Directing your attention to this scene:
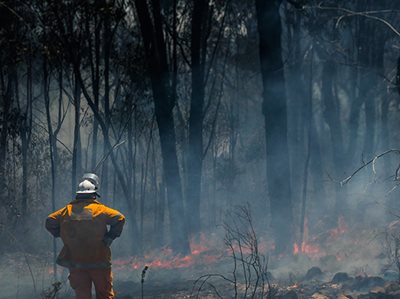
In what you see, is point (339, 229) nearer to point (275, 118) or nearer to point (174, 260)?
point (275, 118)

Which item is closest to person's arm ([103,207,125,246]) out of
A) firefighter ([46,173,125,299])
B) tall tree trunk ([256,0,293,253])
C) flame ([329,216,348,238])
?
firefighter ([46,173,125,299])

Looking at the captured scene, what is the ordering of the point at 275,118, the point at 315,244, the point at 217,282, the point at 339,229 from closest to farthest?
the point at 217,282 → the point at 275,118 → the point at 315,244 → the point at 339,229

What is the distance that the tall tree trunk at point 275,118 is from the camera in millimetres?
13773

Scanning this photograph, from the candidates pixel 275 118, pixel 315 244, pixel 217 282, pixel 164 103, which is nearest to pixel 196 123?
pixel 164 103

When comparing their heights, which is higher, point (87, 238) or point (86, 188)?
point (86, 188)

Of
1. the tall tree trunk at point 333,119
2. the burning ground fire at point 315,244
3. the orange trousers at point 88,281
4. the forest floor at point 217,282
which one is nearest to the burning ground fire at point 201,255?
the burning ground fire at point 315,244

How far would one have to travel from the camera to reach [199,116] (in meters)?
16.8

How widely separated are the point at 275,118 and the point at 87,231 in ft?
25.4

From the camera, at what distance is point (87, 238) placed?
706 cm

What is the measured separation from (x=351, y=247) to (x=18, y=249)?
8.77 meters

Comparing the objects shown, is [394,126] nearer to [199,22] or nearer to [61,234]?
[199,22]

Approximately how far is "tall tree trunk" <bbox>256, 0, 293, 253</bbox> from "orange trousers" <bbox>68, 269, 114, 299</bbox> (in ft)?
24.0

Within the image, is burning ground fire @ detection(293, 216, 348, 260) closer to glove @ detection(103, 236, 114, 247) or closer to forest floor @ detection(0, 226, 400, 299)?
forest floor @ detection(0, 226, 400, 299)

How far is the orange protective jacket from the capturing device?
7051 mm
